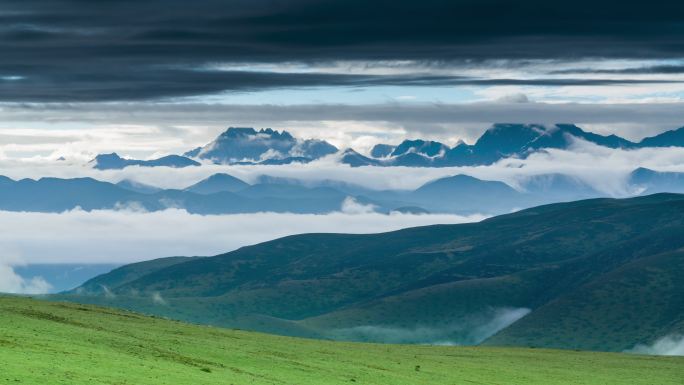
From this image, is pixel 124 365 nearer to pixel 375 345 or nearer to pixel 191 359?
pixel 191 359

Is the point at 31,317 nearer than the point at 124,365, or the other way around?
the point at 124,365

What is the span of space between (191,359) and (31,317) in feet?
88.2

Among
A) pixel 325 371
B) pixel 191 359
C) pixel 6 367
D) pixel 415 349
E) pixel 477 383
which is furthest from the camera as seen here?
pixel 415 349

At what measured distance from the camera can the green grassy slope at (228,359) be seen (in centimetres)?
8288

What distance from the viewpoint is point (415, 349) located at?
16575 cm

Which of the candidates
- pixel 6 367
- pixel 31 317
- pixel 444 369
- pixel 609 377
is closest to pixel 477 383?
pixel 444 369

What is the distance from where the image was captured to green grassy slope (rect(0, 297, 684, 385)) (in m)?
82.9

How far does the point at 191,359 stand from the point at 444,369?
38479mm

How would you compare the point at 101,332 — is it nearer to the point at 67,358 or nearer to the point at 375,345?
the point at 67,358

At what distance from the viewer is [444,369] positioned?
426ft

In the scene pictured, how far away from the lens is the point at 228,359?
4311 inches

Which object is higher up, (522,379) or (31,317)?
(31,317)

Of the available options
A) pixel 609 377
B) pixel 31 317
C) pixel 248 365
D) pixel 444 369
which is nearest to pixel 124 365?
pixel 248 365

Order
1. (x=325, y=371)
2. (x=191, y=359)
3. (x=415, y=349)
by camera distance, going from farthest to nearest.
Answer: (x=415, y=349), (x=325, y=371), (x=191, y=359)
